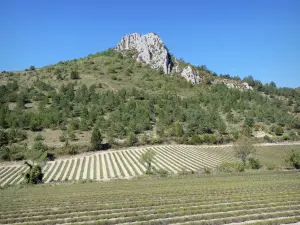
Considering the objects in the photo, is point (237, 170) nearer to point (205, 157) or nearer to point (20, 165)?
point (205, 157)

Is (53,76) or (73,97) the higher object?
(53,76)

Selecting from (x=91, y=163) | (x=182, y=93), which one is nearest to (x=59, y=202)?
(x=91, y=163)

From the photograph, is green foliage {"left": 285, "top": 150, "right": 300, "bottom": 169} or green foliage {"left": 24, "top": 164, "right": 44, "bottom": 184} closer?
green foliage {"left": 24, "top": 164, "right": 44, "bottom": 184}

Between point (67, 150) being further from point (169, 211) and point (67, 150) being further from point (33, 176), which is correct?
point (169, 211)

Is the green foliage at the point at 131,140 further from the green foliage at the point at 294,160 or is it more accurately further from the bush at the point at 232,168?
the green foliage at the point at 294,160

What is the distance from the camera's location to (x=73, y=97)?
492 feet

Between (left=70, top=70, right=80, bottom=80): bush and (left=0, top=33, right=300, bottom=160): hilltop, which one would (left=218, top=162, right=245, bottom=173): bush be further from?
(left=70, top=70, right=80, bottom=80): bush

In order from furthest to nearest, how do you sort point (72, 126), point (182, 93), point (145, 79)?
point (145, 79) < point (182, 93) < point (72, 126)

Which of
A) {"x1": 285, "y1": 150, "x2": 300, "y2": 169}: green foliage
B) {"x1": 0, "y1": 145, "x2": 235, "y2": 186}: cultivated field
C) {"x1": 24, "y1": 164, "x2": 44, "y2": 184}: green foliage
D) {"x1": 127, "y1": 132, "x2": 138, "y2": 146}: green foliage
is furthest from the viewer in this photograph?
{"x1": 127, "y1": 132, "x2": 138, "y2": 146}: green foliage

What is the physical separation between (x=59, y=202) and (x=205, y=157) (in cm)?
6600

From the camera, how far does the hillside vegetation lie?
346 ft

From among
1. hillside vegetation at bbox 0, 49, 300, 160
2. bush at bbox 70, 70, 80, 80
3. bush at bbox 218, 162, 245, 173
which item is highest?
bush at bbox 70, 70, 80, 80

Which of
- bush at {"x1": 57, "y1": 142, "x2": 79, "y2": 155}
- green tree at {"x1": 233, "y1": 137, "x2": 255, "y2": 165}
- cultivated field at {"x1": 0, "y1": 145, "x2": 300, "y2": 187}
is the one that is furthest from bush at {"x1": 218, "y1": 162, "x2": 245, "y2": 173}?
bush at {"x1": 57, "y1": 142, "x2": 79, "y2": 155}

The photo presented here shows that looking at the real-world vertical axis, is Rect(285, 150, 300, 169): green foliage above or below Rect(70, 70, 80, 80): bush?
below
